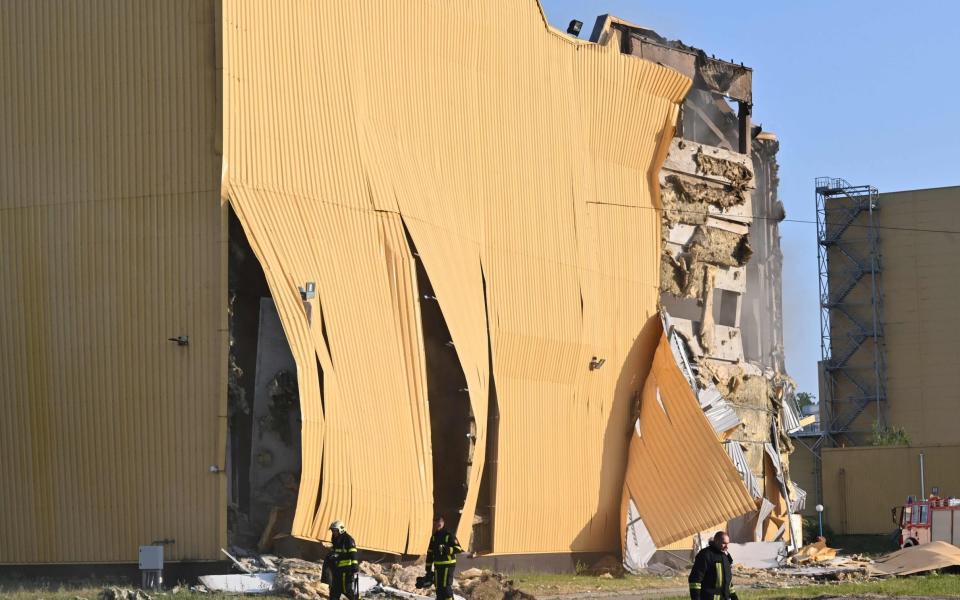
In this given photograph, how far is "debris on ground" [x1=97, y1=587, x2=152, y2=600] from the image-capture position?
22250 millimetres

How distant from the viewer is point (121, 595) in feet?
73.2

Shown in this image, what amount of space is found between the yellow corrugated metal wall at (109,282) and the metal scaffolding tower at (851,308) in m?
52.5

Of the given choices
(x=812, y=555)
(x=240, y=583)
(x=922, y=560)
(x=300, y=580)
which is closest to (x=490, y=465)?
(x=300, y=580)

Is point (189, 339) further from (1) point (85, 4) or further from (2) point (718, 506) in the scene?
(2) point (718, 506)

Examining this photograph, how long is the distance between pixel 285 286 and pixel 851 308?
5246cm

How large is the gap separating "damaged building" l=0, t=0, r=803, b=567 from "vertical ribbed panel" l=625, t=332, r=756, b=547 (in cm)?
19

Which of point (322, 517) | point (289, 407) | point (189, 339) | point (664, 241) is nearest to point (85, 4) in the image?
point (189, 339)

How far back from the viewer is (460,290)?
1184 inches

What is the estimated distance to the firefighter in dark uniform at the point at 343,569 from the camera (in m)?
20.5

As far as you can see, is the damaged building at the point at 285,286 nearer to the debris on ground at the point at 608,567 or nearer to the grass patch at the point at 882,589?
the debris on ground at the point at 608,567

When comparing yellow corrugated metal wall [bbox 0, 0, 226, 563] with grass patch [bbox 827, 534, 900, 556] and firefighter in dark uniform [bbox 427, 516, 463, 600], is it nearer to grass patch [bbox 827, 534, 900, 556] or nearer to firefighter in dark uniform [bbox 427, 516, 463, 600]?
firefighter in dark uniform [bbox 427, 516, 463, 600]

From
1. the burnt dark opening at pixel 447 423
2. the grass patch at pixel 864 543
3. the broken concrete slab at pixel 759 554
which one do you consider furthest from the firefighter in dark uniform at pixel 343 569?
the grass patch at pixel 864 543

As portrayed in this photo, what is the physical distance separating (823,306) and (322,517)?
52360mm

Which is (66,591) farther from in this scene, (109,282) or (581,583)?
(581,583)
